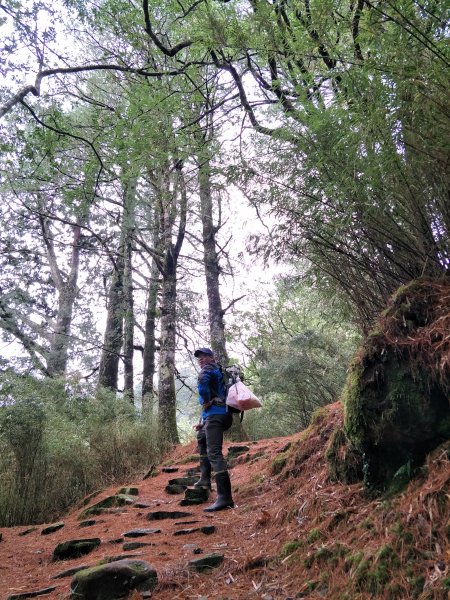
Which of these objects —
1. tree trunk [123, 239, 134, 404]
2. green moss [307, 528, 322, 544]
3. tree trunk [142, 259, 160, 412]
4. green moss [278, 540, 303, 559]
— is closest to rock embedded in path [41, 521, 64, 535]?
green moss [278, 540, 303, 559]

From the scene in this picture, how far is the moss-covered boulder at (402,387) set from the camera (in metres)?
2.76

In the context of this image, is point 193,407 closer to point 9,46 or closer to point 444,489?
point 9,46

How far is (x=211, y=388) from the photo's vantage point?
17.9ft

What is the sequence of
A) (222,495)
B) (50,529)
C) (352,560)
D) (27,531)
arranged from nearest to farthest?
(352,560) < (222,495) < (50,529) < (27,531)

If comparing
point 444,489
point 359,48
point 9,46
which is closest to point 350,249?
point 359,48

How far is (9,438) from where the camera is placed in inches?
274

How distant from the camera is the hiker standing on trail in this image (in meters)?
5.07

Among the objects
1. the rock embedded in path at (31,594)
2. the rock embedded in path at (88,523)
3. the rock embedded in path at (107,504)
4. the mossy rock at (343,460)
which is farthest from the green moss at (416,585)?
the rock embedded in path at (107,504)

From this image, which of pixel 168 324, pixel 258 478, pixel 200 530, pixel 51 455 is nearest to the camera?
pixel 200 530

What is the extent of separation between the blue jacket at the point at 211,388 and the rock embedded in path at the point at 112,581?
2.30 meters

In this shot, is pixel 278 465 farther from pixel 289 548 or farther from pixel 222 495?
pixel 289 548

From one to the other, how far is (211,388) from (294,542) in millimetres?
2542

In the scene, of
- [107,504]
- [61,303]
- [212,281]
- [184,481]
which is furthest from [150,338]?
[107,504]

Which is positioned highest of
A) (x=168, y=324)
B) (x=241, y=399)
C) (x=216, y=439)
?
(x=168, y=324)
